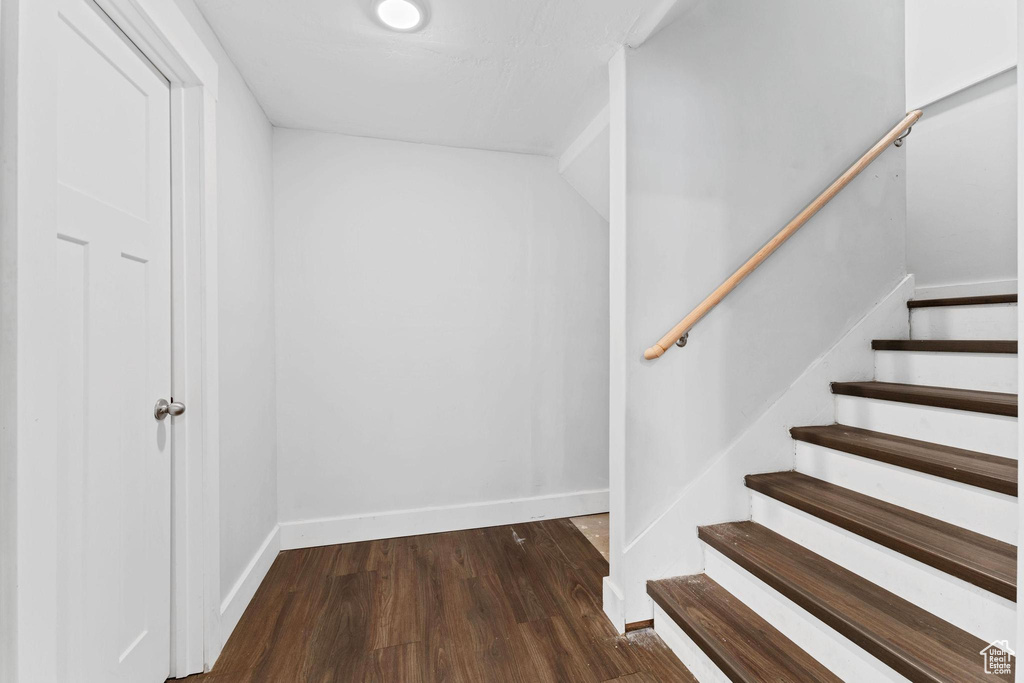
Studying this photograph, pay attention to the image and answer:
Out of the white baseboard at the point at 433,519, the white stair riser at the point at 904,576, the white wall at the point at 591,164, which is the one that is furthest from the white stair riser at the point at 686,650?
the white wall at the point at 591,164

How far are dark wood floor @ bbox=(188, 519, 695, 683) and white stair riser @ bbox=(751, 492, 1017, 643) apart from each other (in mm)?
606

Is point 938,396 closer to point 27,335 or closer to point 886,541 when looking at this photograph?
point 886,541

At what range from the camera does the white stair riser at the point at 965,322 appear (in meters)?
1.59

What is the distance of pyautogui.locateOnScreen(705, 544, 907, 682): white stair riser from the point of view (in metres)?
1.05

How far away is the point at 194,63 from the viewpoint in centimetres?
134

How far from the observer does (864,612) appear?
110 cm

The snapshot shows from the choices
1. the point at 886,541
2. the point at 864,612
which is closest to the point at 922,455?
the point at 886,541

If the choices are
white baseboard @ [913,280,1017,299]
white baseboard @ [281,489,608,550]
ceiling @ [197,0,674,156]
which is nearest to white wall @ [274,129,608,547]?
white baseboard @ [281,489,608,550]

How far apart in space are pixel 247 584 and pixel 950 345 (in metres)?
2.87

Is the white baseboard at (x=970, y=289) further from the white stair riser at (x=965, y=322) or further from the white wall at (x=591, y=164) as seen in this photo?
the white wall at (x=591, y=164)

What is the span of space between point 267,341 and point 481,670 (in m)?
1.68

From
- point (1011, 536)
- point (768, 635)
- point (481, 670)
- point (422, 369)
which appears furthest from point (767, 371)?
point (422, 369)

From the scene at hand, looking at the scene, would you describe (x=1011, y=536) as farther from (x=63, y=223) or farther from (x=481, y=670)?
(x=63, y=223)

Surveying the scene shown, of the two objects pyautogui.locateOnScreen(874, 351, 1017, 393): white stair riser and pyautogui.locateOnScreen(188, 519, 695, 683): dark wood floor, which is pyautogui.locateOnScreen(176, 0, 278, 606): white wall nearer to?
pyautogui.locateOnScreen(188, 519, 695, 683): dark wood floor
